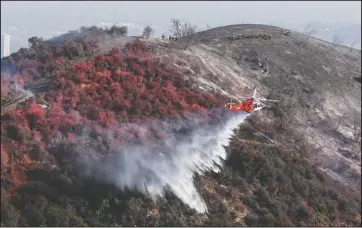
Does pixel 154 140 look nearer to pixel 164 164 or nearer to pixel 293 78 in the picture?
pixel 164 164

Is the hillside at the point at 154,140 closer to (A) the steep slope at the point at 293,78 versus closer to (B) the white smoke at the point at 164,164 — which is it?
(B) the white smoke at the point at 164,164

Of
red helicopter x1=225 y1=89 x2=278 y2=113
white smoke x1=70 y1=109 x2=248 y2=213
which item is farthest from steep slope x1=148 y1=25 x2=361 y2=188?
white smoke x1=70 y1=109 x2=248 y2=213

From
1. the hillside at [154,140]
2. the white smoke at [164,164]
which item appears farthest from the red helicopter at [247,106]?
the white smoke at [164,164]

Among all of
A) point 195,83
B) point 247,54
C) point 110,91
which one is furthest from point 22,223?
point 247,54

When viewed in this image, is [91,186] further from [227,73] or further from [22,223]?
[227,73]

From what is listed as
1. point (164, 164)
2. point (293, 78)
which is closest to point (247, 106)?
point (164, 164)

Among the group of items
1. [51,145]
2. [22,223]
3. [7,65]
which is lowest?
[22,223]

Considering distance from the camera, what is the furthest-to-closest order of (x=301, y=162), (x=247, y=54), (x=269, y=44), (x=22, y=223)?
(x=269, y=44) < (x=247, y=54) < (x=301, y=162) < (x=22, y=223)
